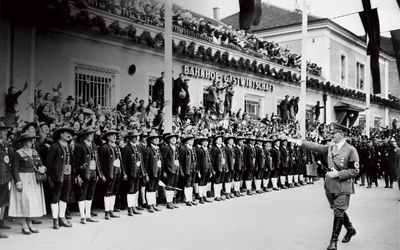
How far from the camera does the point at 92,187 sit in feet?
31.7

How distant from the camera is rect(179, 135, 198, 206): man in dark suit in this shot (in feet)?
40.5

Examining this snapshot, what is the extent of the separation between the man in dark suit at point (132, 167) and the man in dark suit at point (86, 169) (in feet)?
3.07

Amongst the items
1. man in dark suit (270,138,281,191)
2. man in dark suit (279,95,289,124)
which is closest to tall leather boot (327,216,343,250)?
man in dark suit (270,138,281,191)

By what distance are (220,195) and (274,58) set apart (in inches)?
512

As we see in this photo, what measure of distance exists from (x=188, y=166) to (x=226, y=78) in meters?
9.17

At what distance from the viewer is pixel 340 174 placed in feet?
24.1

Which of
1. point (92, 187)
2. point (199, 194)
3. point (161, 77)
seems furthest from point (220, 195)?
point (92, 187)

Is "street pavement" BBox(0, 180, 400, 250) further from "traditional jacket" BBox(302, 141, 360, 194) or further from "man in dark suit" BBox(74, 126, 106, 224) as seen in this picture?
"traditional jacket" BBox(302, 141, 360, 194)

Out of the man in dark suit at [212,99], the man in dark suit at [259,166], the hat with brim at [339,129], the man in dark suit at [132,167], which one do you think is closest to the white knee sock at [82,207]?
the man in dark suit at [132,167]

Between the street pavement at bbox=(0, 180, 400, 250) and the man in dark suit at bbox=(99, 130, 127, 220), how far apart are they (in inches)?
14.5

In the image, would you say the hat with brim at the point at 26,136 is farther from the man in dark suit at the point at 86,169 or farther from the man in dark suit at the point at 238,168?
the man in dark suit at the point at 238,168

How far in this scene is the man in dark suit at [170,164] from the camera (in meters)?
11.8

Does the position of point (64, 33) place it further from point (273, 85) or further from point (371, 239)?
point (273, 85)

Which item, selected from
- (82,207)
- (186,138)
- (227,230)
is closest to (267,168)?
(186,138)
